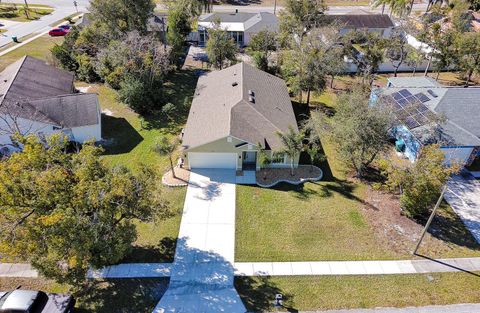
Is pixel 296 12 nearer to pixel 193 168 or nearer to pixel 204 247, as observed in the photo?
pixel 193 168

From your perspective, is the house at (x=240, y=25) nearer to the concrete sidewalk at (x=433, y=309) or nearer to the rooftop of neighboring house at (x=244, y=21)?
the rooftop of neighboring house at (x=244, y=21)

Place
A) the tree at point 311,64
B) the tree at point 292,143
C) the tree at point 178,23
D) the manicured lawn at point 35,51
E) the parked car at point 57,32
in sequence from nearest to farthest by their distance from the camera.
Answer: the tree at point 292,143 → the tree at point 311,64 → the tree at point 178,23 → the manicured lawn at point 35,51 → the parked car at point 57,32

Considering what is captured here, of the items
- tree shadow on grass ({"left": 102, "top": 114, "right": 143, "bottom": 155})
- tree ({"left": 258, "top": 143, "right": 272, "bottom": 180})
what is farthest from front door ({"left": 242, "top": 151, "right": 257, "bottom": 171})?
tree shadow on grass ({"left": 102, "top": 114, "right": 143, "bottom": 155})

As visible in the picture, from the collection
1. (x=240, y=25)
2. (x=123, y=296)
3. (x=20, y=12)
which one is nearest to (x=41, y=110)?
(x=123, y=296)

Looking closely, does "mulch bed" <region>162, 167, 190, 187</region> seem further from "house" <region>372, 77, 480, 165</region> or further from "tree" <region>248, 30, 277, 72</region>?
"tree" <region>248, 30, 277, 72</region>

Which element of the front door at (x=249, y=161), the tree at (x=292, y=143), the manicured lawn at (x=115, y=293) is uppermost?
the tree at (x=292, y=143)

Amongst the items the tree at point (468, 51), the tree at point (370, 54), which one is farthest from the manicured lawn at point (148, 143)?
the tree at point (468, 51)

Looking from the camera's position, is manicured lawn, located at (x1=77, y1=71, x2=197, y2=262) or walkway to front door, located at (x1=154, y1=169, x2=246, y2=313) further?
manicured lawn, located at (x1=77, y1=71, x2=197, y2=262)
